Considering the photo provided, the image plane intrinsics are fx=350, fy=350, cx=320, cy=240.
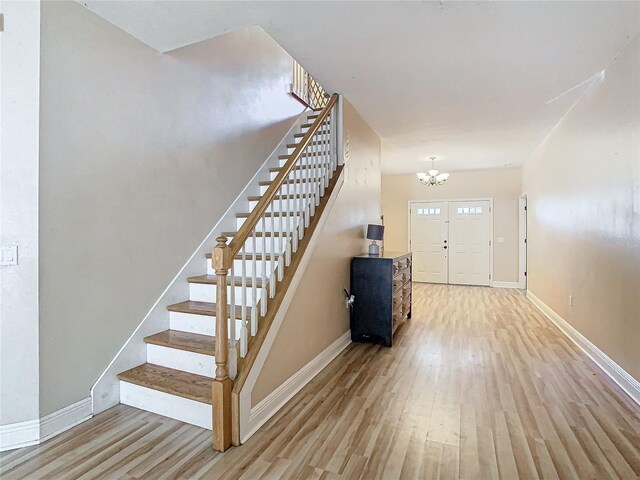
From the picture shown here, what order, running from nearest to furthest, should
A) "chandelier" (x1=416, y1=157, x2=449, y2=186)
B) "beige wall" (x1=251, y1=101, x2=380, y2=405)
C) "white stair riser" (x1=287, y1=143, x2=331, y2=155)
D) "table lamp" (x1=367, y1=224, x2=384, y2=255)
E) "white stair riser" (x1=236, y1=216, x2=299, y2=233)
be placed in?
"beige wall" (x1=251, y1=101, x2=380, y2=405) < "white stair riser" (x1=236, y1=216, x2=299, y2=233) < "white stair riser" (x1=287, y1=143, x2=331, y2=155) < "table lamp" (x1=367, y1=224, x2=384, y2=255) < "chandelier" (x1=416, y1=157, x2=449, y2=186)

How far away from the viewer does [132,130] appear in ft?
8.16

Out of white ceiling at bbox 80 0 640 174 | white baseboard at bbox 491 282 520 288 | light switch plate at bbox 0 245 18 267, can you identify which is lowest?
white baseboard at bbox 491 282 520 288

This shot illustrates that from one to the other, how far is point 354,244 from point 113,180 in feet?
8.46

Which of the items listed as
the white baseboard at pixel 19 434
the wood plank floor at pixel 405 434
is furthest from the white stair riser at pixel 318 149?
the white baseboard at pixel 19 434

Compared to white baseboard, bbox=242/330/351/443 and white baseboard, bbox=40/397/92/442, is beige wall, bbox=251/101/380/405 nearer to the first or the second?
white baseboard, bbox=242/330/351/443

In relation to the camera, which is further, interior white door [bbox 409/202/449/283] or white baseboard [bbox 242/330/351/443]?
interior white door [bbox 409/202/449/283]

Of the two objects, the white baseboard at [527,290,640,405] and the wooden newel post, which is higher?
the wooden newel post

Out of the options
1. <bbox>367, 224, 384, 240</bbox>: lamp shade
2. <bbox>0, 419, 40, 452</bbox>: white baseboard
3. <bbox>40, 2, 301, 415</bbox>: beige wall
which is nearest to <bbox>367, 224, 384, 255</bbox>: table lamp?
<bbox>367, 224, 384, 240</bbox>: lamp shade

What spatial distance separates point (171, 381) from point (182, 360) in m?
0.17

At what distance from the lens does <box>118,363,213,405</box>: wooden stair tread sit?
7.00 ft

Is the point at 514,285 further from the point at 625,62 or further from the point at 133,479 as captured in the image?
the point at 133,479

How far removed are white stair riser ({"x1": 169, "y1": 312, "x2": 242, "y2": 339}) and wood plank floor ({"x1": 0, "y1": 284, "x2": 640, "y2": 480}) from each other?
63 centimetres

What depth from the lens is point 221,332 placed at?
1.93 metres

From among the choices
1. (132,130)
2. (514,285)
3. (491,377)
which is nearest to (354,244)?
(491,377)
